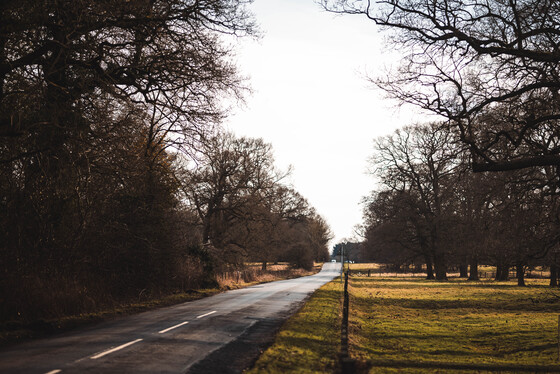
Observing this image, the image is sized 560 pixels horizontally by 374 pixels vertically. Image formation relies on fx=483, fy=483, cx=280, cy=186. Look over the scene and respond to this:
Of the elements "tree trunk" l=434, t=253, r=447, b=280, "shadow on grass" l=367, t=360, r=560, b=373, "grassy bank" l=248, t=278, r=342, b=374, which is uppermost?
"tree trunk" l=434, t=253, r=447, b=280

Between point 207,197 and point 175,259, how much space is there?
1782cm

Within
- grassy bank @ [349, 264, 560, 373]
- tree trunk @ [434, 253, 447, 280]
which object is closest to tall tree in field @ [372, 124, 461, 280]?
tree trunk @ [434, 253, 447, 280]

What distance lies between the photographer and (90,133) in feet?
44.1

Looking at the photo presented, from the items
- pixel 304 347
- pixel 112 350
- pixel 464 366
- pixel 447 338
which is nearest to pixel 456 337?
pixel 447 338

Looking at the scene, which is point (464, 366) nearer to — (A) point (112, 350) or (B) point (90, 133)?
(A) point (112, 350)

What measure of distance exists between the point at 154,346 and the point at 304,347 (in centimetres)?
321

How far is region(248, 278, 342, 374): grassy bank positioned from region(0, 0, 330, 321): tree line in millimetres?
6417

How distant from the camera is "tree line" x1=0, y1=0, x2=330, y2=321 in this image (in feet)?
37.8

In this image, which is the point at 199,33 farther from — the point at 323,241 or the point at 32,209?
the point at 323,241

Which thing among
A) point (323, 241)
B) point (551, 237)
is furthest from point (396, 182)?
point (323, 241)

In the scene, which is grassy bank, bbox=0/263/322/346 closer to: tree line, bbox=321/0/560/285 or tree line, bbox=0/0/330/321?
tree line, bbox=0/0/330/321

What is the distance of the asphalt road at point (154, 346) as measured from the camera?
798 centimetres

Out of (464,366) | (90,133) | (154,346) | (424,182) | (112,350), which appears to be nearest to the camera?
(112,350)

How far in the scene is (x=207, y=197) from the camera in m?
40.2
